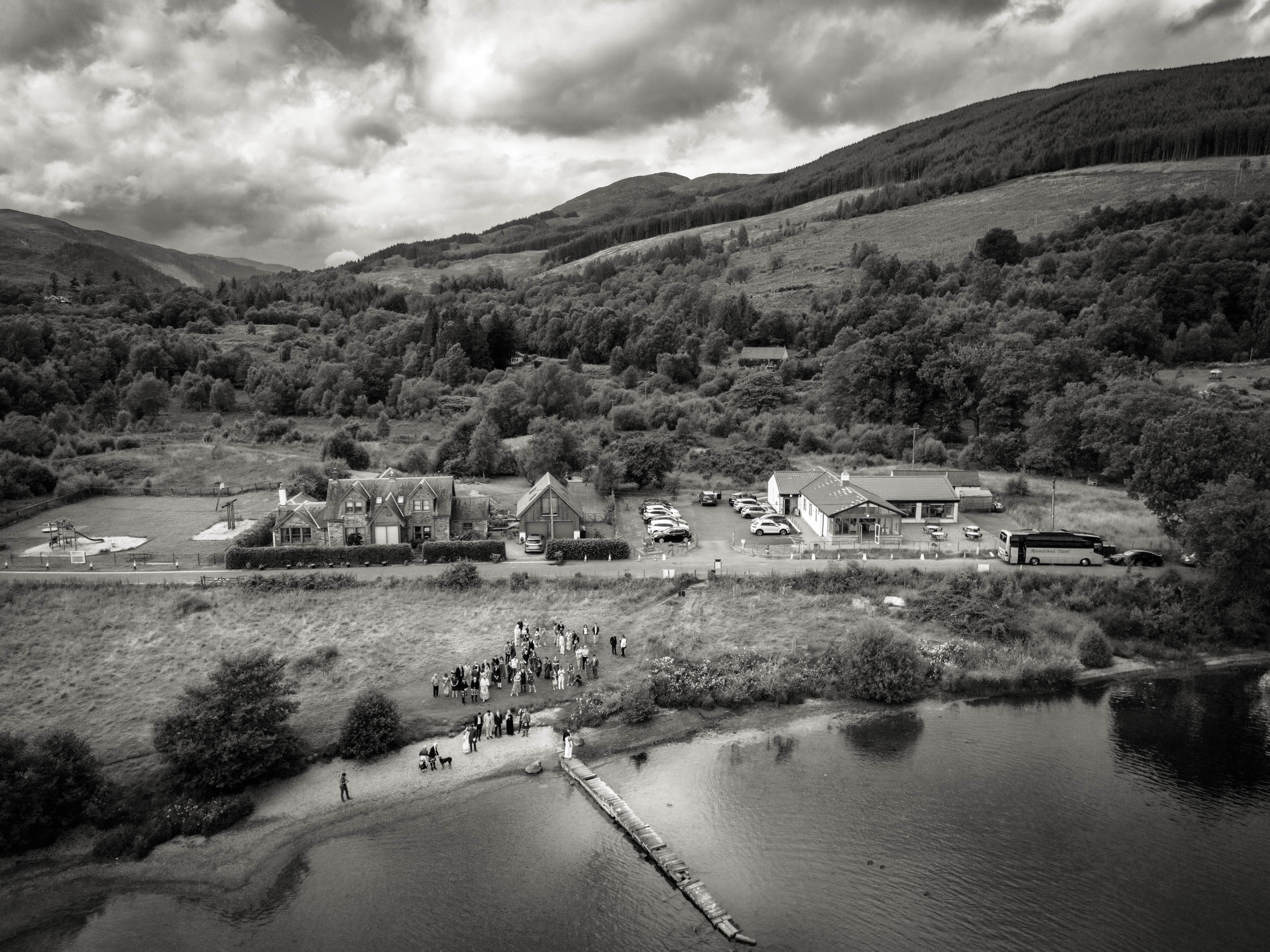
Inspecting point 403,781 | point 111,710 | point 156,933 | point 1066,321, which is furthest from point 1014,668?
point 1066,321

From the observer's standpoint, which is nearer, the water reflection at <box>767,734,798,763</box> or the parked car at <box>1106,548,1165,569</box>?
the water reflection at <box>767,734,798,763</box>

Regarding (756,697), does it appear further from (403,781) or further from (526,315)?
(526,315)

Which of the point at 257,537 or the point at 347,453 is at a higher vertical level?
the point at 347,453

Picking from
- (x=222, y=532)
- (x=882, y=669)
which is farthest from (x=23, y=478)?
(x=882, y=669)

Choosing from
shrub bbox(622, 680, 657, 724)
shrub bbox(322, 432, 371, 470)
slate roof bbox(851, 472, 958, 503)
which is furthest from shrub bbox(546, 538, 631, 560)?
shrub bbox(322, 432, 371, 470)

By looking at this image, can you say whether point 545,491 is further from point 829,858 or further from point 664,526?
point 829,858

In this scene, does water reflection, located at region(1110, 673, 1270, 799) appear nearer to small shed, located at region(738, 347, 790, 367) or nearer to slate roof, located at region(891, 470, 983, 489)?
slate roof, located at region(891, 470, 983, 489)
